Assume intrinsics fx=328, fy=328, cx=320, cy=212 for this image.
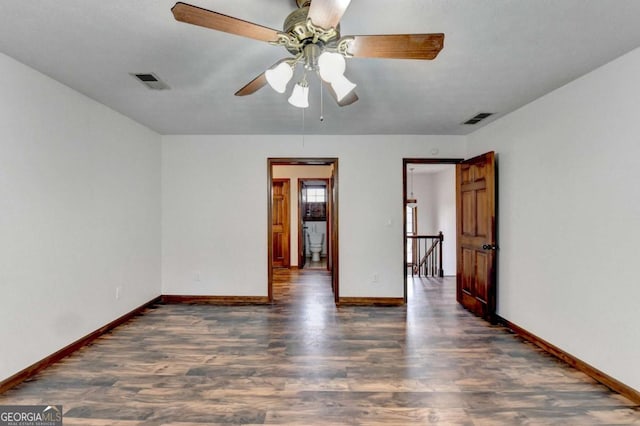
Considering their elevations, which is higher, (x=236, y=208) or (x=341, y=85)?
(x=341, y=85)

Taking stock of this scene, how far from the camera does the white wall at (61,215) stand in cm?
240

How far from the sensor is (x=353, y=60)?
2.36m

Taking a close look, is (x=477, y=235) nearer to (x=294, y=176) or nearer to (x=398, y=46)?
(x=398, y=46)

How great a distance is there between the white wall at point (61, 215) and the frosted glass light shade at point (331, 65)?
7.84ft

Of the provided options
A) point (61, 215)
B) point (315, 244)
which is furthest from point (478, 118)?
point (315, 244)

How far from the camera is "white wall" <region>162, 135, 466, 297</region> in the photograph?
4648 millimetres

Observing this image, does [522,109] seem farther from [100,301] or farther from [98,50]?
[100,301]

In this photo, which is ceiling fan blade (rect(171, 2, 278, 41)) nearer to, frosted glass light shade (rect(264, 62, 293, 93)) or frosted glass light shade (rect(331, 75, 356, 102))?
frosted glass light shade (rect(264, 62, 293, 93))

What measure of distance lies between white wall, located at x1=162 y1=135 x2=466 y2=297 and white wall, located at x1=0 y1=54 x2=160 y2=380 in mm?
574

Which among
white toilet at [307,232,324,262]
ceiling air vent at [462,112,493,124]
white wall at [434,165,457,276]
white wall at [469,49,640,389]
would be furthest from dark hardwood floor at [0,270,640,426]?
white toilet at [307,232,324,262]

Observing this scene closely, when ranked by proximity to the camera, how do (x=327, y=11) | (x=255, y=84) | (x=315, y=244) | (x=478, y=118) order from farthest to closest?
(x=315, y=244), (x=478, y=118), (x=255, y=84), (x=327, y=11)

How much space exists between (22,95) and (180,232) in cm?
248

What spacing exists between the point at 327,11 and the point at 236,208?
3.58 metres

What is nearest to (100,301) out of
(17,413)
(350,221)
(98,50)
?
(17,413)
